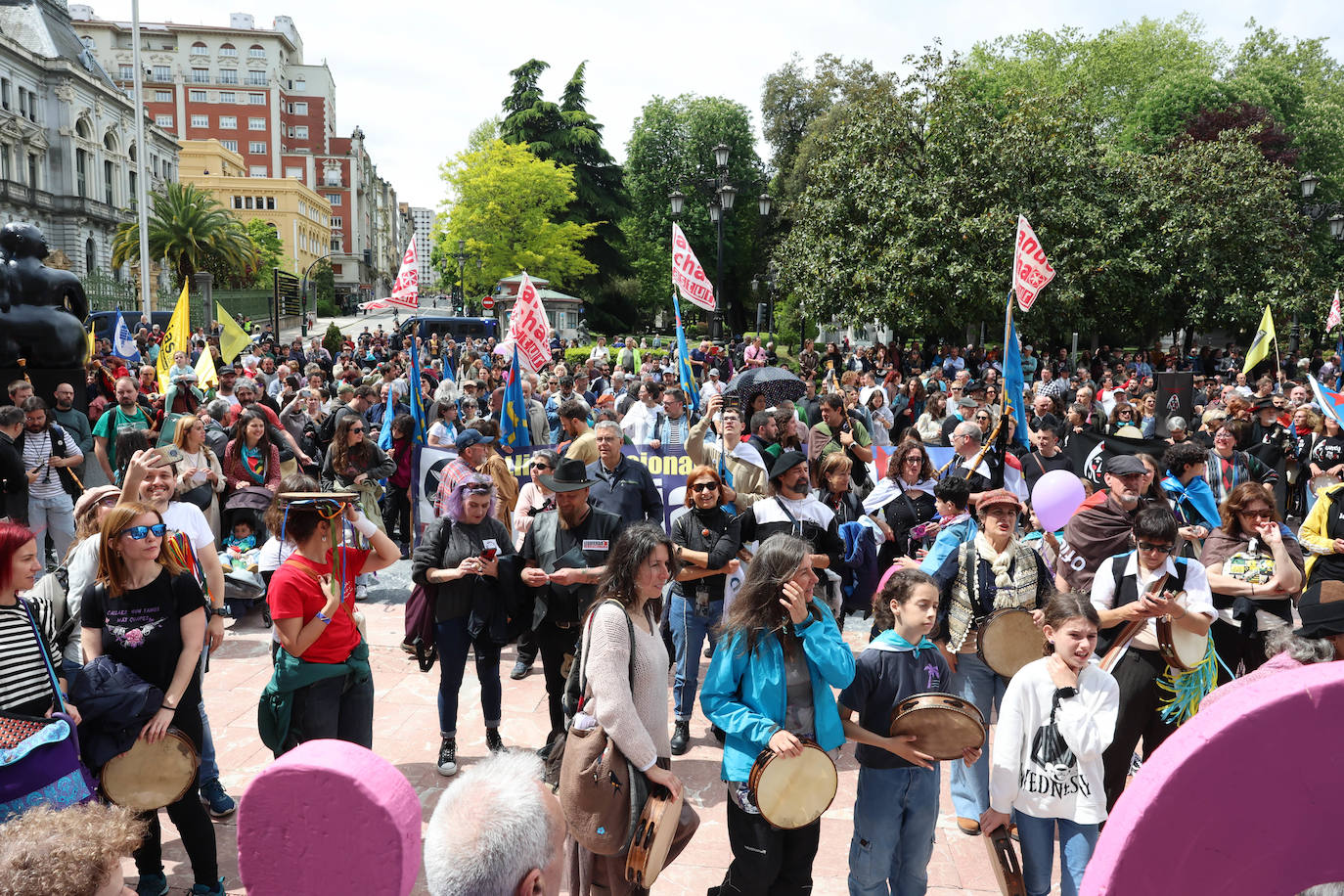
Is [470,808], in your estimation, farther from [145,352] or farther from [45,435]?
[145,352]

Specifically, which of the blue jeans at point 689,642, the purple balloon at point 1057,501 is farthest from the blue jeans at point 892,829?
the purple balloon at point 1057,501

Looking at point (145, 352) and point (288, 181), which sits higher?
point (288, 181)

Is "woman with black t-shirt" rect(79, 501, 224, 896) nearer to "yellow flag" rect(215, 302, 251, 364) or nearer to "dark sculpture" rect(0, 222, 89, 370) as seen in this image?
"dark sculpture" rect(0, 222, 89, 370)

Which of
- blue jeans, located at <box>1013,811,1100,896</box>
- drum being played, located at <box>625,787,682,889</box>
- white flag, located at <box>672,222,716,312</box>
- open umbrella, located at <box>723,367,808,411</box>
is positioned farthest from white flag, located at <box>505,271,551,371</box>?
blue jeans, located at <box>1013,811,1100,896</box>

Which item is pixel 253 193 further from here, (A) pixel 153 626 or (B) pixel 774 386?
(A) pixel 153 626

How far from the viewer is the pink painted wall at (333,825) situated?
1.23 m

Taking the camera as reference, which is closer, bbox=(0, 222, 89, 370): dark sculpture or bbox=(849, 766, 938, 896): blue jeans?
bbox=(849, 766, 938, 896): blue jeans

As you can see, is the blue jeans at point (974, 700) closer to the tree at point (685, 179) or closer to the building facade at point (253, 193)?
the tree at point (685, 179)

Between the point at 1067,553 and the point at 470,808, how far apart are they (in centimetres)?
437

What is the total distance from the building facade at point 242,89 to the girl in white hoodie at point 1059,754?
285 feet

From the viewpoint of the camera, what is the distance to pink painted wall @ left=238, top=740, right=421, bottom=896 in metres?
1.23

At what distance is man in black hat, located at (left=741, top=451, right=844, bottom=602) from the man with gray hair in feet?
12.4

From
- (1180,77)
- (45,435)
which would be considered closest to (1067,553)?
(45,435)

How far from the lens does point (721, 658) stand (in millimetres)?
3631
